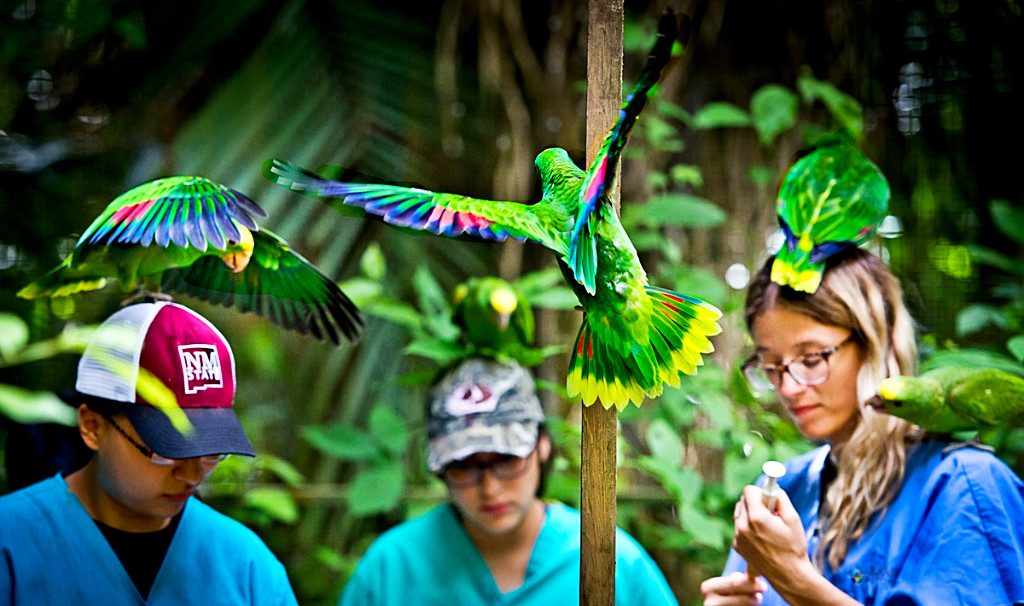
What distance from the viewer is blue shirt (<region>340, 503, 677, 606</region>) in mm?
1174

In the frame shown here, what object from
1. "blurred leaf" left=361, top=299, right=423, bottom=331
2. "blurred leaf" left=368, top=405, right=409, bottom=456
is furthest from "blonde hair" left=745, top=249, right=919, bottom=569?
"blurred leaf" left=368, top=405, right=409, bottom=456

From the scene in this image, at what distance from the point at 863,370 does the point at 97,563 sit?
2.86ft

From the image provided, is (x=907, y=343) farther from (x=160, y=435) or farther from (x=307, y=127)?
(x=307, y=127)

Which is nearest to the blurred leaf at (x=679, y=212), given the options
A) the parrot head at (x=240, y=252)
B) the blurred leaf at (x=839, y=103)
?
the blurred leaf at (x=839, y=103)

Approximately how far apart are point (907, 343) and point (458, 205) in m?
0.66

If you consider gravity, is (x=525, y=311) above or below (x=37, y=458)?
above

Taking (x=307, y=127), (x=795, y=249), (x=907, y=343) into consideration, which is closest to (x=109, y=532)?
(x=795, y=249)

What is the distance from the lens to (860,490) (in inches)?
37.3

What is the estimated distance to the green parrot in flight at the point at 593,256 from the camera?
596mm

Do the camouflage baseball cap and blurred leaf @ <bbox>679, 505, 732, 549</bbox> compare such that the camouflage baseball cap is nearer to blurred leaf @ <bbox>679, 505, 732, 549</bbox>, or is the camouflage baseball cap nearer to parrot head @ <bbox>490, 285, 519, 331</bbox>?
parrot head @ <bbox>490, 285, 519, 331</bbox>

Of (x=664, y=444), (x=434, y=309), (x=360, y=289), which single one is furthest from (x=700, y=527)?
(x=360, y=289)

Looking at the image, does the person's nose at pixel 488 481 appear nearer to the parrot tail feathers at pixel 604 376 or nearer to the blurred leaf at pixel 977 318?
the parrot tail feathers at pixel 604 376

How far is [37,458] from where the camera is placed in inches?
42.8

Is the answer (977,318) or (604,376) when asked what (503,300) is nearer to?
(604,376)
